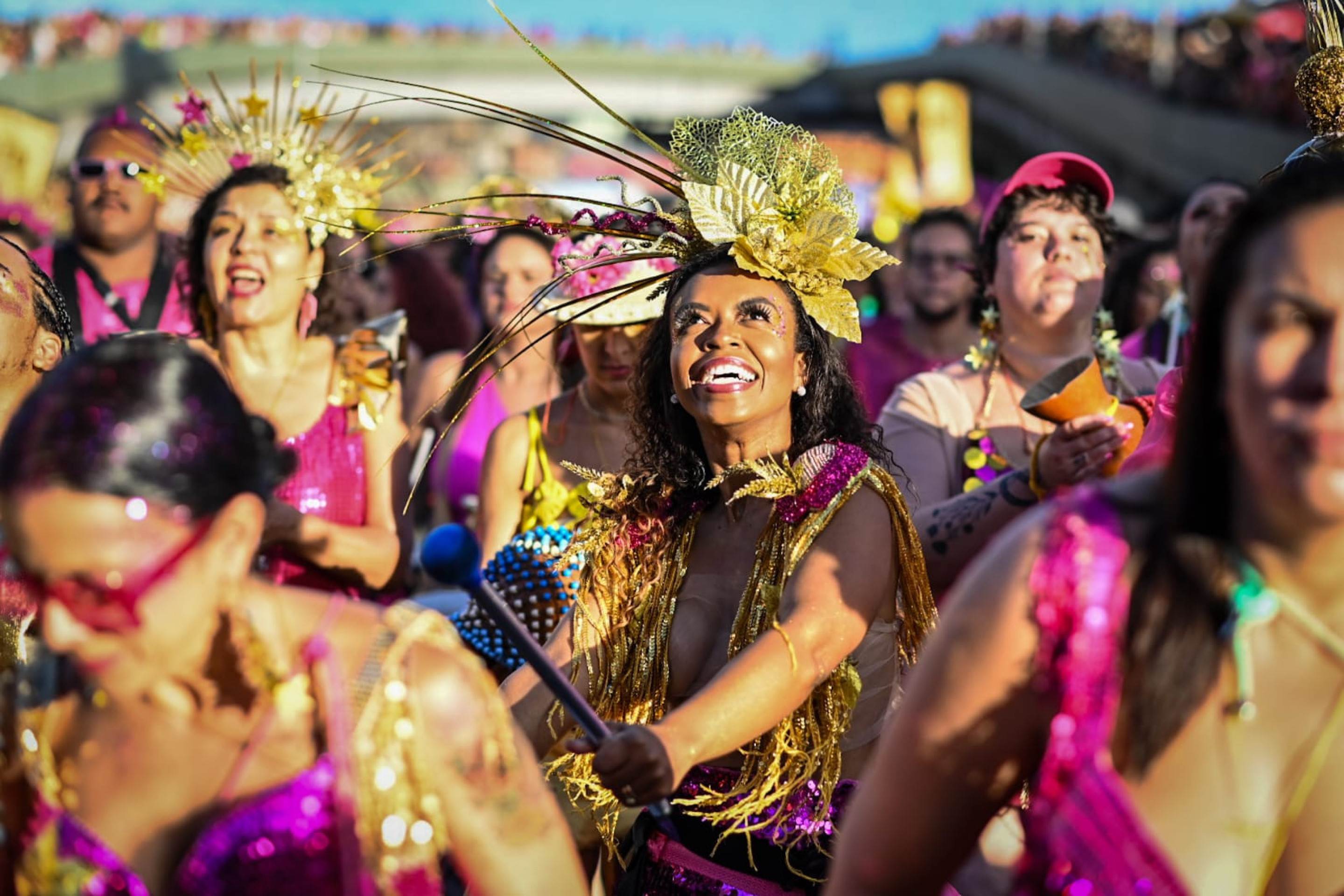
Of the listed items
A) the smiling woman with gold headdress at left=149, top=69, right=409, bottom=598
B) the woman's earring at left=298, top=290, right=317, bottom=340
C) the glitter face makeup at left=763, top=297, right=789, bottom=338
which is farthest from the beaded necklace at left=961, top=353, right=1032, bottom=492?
the woman's earring at left=298, top=290, right=317, bottom=340

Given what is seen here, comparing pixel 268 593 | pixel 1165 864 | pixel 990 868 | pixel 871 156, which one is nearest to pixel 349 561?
pixel 990 868

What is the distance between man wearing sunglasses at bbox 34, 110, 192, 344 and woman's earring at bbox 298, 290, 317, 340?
1337 millimetres

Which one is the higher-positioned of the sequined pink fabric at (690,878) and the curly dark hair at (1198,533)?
the curly dark hair at (1198,533)

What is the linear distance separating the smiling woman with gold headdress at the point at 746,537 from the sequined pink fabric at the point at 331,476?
1.27 metres

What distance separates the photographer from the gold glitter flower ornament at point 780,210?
3.24 metres

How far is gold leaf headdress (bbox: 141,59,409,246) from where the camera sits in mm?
4562

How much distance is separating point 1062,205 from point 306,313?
2.31 m

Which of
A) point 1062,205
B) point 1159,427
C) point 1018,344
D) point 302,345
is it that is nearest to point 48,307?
point 302,345

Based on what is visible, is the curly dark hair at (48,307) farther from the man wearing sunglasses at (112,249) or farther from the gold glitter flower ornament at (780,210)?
the man wearing sunglasses at (112,249)

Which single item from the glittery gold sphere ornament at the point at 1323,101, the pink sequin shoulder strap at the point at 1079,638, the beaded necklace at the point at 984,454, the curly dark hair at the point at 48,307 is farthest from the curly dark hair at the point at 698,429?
the pink sequin shoulder strap at the point at 1079,638

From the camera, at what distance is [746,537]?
3.12 meters

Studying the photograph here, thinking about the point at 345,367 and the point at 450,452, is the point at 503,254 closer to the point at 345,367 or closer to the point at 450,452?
the point at 450,452

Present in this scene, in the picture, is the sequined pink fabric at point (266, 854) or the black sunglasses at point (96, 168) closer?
the sequined pink fabric at point (266, 854)

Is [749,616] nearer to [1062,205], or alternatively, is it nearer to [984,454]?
[984,454]
